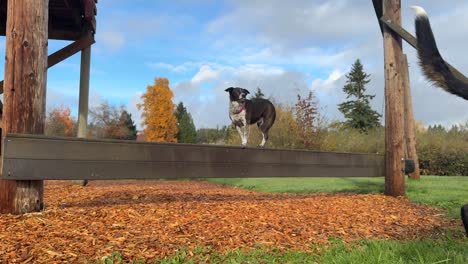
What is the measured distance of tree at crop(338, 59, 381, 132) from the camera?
45562mm

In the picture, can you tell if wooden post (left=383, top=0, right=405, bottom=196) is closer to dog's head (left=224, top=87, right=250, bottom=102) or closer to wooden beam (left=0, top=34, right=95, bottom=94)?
dog's head (left=224, top=87, right=250, bottom=102)

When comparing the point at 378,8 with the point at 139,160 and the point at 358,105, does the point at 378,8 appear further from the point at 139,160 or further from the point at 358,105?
the point at 358,105

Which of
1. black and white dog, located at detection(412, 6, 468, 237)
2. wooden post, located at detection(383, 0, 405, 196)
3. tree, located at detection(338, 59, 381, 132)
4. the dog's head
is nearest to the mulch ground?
wooden post, located at detection(383, 0, 405, 196)

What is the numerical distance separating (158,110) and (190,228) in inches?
1924

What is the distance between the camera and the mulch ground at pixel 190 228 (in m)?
3.34

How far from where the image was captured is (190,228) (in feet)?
13.7

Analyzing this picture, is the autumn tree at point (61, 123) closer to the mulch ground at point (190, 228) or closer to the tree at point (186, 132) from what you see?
the tree at point (186, 132)

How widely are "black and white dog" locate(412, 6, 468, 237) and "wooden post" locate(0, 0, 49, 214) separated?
157 inches

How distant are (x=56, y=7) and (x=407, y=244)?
8.61 metres

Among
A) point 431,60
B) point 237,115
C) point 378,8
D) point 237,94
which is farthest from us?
point 378,8

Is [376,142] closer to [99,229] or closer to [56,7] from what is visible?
[56,7]

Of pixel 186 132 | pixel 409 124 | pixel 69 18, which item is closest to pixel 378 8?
pixel 409 124

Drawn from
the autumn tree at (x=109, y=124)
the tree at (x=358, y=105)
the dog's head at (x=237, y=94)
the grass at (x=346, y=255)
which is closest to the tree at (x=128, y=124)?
the autumn tree at (x=109, y=124)

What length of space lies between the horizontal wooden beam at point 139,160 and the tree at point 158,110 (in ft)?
151
